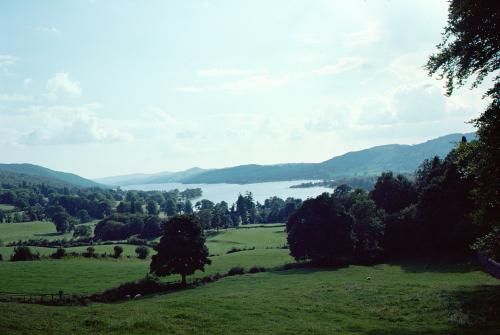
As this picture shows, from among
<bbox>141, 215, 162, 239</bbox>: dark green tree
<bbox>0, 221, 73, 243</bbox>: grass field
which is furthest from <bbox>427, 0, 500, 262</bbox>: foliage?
<bbox>0, 221, 73, 243</bbox>: grass field

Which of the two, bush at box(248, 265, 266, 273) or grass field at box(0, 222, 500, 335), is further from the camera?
bush at box(248, 265, 266, 273)

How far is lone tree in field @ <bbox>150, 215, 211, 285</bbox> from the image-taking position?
5397cm

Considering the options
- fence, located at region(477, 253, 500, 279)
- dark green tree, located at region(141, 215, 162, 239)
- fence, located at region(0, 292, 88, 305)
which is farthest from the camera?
dark green tree, located at region(141, 215, 162, 239)

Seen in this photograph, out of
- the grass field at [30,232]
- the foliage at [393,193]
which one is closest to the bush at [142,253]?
the foliage at [393,193]

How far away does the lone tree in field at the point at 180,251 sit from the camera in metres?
54.0

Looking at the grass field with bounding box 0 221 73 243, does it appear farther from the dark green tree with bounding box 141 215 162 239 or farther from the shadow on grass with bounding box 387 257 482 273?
the shadow on grass with bounding box 387 257 482 273

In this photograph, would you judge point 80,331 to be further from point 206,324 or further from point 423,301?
point 423,301

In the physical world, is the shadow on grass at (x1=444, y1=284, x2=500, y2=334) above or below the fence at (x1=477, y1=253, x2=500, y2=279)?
above

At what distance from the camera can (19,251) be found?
75688 millimetres

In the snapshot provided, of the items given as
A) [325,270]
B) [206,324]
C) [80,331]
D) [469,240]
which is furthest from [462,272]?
[80,331]

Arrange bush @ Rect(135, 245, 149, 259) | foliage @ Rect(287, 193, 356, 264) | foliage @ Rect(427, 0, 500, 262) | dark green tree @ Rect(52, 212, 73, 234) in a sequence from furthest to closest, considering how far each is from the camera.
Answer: dark green tree @ Rect(52, 212, 73, 234), bush @ Rect(135, 245, 149, 259), foliage @ Rect(287, 193, 356, 264), foliage @ Rect(427, 0, 500, 262)

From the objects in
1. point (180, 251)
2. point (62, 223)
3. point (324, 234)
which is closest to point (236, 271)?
point (180, 251)

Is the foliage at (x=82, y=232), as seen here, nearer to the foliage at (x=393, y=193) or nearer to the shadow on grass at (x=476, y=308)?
the foliage at (x=393, y=193)

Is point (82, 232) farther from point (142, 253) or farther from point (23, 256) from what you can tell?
point (23, 256)
